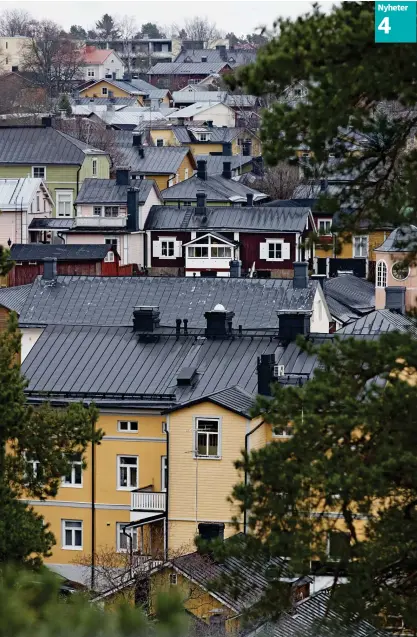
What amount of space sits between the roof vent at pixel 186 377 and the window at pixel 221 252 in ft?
96.5

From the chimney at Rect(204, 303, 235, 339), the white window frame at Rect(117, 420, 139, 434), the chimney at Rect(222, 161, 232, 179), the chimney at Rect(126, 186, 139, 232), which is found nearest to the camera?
the white window frame at Rect(117, 420, 139, 434)

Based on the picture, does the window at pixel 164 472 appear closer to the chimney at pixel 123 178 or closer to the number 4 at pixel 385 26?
the number 4 at pixel 385 26

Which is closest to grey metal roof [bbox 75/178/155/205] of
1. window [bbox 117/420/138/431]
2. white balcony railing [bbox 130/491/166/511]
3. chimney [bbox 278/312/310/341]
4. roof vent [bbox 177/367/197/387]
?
chimney [bbox 278/312/310/341]

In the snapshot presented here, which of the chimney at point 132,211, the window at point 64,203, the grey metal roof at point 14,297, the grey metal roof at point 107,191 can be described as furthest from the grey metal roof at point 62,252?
the window at point 64,203

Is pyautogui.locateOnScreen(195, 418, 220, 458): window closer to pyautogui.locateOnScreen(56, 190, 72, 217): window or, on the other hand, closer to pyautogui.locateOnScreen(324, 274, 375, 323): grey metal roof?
pyautogui.locateOnScreen(324, 274, 375, 323): grey metal roof

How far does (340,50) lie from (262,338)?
716 inches

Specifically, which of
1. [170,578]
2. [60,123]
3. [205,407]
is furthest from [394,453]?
[60,123]

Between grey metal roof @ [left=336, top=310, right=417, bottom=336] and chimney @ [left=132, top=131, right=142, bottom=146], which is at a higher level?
chimney @ [left=132, top=131, right=142, bottom=146]

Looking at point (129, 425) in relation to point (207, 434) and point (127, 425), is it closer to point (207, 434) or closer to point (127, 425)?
point (127, 425)

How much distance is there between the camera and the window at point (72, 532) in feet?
96.0

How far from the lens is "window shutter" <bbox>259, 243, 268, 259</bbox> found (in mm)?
59594

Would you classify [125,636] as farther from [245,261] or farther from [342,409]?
[245,261]

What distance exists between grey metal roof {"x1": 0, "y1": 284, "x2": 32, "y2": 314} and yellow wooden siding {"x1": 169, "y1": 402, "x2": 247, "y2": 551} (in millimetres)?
9583

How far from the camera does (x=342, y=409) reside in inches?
513
